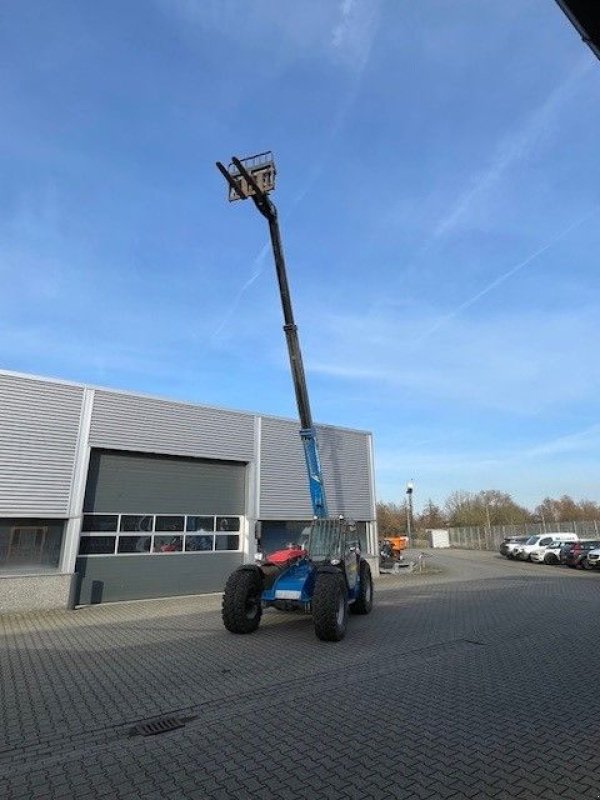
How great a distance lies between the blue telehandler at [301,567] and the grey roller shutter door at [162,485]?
5.62 m

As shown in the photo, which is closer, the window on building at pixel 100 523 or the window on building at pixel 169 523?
the window on building at pixel 100 523

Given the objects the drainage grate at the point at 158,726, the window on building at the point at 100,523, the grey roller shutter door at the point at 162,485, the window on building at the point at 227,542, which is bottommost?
the drainage grate at the point at 158,726

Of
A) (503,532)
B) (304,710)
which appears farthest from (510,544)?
(304,710)

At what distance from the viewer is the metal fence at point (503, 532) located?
38.3m

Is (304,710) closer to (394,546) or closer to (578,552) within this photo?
(394,546)

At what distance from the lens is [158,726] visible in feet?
17.5

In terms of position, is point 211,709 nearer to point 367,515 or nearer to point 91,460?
point 91,460

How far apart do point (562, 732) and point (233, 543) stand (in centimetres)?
1357

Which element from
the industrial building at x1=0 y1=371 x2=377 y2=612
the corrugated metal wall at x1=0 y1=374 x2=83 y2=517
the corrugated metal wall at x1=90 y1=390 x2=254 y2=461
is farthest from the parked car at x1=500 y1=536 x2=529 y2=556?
the corrugated metal wall at x1=0 y1=374 x2=83 y2=517

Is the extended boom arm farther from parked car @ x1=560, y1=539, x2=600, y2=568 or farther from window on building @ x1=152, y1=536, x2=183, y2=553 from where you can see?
parked car @ x1=560, y1=539, x2=600, y2=568

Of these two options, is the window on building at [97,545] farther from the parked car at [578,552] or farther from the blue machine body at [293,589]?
the parked car at [578,552]

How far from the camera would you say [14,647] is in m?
9.05

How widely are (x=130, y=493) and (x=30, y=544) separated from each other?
2.99 m

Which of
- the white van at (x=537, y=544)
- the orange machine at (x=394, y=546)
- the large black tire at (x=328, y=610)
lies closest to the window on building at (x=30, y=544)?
the large black tire at (x=328, y=610)
